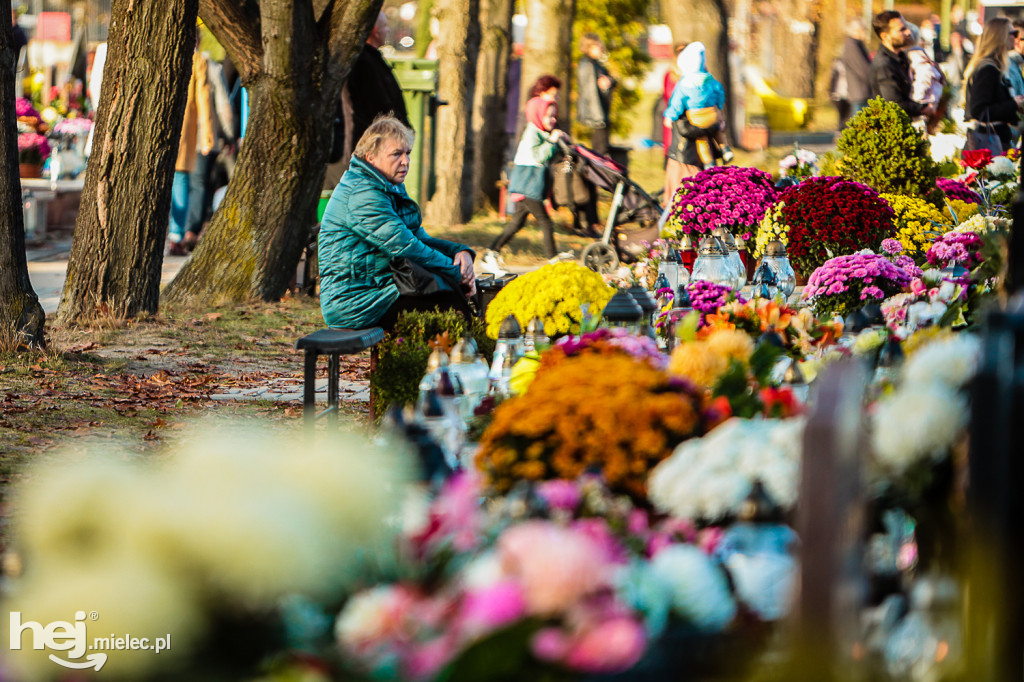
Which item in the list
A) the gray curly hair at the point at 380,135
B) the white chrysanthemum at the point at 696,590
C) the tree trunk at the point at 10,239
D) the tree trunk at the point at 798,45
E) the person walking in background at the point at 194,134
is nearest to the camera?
the white chrysanthemum at the point at 696,590

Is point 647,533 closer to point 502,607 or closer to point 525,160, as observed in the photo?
point 502,607

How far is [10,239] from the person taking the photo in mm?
7586

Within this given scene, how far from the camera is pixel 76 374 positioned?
24.3 ft

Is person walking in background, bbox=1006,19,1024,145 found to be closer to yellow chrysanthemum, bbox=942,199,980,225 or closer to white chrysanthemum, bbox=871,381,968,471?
yellow chrysanthemum, bbox=942,199,980,225

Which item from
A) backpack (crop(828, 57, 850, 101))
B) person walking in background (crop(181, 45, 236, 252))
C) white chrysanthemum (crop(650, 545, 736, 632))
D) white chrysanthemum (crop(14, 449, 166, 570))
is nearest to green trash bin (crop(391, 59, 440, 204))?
person walking in background (crop(181, 45, 236, 252))

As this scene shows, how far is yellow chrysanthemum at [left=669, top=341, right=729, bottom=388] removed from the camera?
348cm

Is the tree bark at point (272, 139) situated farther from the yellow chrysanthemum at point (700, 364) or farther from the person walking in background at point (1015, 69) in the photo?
the yellow chrysanthemum at point (700, 364)

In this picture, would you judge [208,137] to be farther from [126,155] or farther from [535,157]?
[126,155]

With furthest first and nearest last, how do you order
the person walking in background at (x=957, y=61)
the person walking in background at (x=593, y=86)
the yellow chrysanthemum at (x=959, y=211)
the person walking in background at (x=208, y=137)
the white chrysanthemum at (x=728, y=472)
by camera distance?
the person walking in background at (x=957, y=61) < the person walking in background at (x=593, y=86) < the person walking in background at (x=208, y=137) < the yellow chrysanthemum at (x=959, y=211) < the white chrysanthemum at (x=728, y=472)

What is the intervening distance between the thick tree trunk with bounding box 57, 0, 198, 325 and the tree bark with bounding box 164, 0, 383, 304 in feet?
2.69

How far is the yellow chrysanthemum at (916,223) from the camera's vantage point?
7.23 metres

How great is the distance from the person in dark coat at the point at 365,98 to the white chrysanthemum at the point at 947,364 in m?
8.00

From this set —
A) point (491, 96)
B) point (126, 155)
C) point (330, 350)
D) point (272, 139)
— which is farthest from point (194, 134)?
point (330, 350)

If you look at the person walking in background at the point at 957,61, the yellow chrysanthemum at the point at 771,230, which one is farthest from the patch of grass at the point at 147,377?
the person walking in background at the point at 957,61
